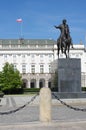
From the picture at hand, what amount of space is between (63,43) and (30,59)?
281 ft

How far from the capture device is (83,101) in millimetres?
25047

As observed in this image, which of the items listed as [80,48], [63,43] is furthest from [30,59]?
[63,43]

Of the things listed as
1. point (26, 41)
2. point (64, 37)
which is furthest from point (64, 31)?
point (26, 41)

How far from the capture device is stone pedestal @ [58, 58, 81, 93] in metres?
26.8

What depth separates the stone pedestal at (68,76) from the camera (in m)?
26.8

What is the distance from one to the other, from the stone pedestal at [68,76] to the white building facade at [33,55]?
79.7m

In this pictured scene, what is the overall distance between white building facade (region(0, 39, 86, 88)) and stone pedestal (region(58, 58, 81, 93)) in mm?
79717

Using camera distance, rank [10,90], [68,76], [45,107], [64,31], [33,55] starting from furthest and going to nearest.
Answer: [33,55] → [10,90] → [64,31] → [68,76] → [45,107]

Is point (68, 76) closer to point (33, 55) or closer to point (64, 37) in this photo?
point (64, 37)

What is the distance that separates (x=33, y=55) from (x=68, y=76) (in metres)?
85.9

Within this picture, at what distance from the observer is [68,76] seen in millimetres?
26859

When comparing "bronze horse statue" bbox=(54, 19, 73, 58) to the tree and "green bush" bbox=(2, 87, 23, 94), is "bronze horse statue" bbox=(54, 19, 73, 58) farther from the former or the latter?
the tree

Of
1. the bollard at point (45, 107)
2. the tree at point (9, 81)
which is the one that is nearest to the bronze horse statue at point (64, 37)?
the bollard at point (45, 107)

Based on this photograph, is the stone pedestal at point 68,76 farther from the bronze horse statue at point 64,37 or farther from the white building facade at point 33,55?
the white building facade at point 33,55
